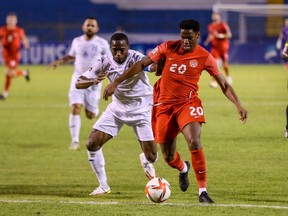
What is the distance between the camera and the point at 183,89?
10.1 m

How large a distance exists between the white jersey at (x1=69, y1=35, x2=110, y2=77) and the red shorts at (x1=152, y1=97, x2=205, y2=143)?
5980 mm

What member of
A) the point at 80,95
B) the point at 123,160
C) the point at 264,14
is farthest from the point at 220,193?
the point at 264,14

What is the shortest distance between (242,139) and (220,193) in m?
6.25

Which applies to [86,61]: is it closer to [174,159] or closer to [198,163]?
[174,159]

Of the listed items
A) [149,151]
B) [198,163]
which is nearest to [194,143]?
[198,163]

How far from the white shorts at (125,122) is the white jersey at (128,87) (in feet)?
0.18

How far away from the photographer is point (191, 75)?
1011 centimetres

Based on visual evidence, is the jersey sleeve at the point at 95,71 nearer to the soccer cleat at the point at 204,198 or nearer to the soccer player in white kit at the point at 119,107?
the soccer player in white kit at the point at 119,107

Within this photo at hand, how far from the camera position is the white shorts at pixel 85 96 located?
52.1 feet

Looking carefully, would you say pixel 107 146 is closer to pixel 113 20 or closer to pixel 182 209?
pixel 182 209

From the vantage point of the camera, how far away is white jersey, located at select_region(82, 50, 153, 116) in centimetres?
1073

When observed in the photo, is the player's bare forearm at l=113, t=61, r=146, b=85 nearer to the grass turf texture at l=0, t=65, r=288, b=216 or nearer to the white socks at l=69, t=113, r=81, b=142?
the grass turf texture at l=0, t=65, r=288, b=216

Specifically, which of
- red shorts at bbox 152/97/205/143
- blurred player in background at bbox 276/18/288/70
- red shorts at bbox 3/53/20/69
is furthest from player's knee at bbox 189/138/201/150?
red shorts at bbox 3/53/20/69

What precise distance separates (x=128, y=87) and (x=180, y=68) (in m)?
1.10
